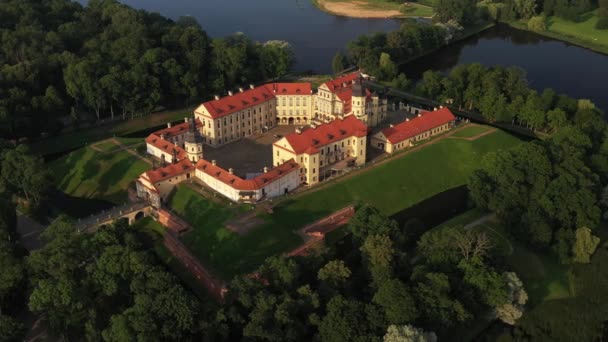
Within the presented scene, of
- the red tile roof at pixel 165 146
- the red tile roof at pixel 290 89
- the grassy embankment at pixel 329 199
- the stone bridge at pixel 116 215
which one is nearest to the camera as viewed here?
the grassy embankment at pixel 329 199

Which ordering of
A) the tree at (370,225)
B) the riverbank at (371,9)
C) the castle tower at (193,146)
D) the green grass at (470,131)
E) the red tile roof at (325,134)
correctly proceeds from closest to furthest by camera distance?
the tree at (370,225), the red tile roof at (325,134), the castle tower at (193,146), the green grass at (470,131), the riverbank at (371,9)

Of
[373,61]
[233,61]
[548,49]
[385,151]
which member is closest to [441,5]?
[548,49]

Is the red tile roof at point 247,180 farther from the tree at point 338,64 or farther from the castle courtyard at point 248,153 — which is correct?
the tree at point 338,64

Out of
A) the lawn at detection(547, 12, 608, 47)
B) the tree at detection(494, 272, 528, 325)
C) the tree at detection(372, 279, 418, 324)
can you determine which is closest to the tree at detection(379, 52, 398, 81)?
the lawn at detection(547, 12, 608, 47)

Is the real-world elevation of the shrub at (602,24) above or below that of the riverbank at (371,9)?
above

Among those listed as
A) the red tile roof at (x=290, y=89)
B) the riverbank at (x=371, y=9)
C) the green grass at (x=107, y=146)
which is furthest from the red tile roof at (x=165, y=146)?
the riverbank at (x=371, y=9)

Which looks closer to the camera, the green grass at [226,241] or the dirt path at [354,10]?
A: the green grass at [226,241]

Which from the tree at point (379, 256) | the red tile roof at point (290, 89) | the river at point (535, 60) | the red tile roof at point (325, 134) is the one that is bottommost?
the river at point (535, 60)
